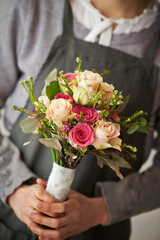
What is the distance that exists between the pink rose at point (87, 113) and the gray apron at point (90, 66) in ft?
0.59

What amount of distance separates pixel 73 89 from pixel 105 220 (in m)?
0.46

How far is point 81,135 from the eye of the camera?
40 cm

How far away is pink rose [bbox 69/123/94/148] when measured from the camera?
0.39m

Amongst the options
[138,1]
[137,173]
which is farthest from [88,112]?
[138,1]

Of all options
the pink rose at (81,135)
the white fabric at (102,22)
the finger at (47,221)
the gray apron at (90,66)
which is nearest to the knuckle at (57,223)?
the finger at (47,221)

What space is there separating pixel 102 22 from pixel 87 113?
401 millimetres

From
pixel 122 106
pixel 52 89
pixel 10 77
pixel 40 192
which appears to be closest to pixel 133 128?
pixel 122 106

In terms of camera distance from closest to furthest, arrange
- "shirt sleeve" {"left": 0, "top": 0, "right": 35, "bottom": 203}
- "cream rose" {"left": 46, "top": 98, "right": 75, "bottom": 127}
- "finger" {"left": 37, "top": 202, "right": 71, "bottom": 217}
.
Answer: "cream rose" {"left": 46, "top": 98, "right": 75, "bottom": 127}
"finger" {"left": 37, "top": 202, "right": 71, "bottom": 217}
"shirt sleeve" {"left": 0, "top": 0, "right": 35, "bottom": 203}

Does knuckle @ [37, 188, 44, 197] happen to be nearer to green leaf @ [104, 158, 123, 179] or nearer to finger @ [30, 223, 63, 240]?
finger @ [30, 223, 63, 240]

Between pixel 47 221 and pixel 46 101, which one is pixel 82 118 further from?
pixel 47 221

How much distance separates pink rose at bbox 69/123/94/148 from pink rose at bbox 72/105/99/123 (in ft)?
0.03

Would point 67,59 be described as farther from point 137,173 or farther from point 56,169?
point 137,173

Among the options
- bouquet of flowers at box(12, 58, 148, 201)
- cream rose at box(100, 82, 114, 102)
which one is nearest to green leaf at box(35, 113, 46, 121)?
bouquet of flowers at box(12, 58, 148, 201)

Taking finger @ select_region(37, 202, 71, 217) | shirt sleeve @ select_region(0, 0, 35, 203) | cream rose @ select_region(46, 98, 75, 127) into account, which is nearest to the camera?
cream rose @ select_region(46, 98, 75, 127)
